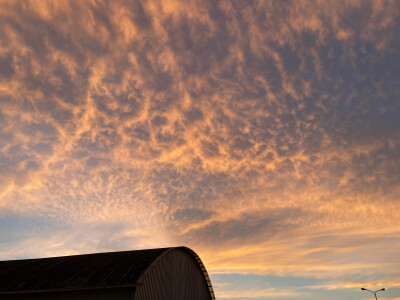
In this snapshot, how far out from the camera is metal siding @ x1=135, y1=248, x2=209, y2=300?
86.3ft

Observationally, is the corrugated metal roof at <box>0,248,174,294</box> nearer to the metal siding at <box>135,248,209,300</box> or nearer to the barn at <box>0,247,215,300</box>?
the barn at <box>0,247,215,300</box>

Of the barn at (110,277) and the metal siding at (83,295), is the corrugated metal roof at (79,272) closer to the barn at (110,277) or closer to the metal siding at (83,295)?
the barn at (110,277)

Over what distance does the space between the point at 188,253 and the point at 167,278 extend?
210 inches

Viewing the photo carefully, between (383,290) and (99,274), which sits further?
(383,290)

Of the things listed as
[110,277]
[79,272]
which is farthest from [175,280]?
[79,272]

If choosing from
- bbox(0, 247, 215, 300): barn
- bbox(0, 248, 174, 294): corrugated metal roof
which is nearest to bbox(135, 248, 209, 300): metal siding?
bbox(0, 247, 215, 300): barn

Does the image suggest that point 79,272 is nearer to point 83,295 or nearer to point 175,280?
point 83,295

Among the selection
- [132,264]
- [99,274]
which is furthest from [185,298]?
[99,274]

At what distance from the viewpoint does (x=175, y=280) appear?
30.8 m

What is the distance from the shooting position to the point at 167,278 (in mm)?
29422

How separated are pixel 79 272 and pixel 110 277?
13.8ft

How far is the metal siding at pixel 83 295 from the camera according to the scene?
2461cm

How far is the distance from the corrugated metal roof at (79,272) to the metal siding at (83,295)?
47cm

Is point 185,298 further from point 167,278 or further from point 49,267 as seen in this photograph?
point 49,267
